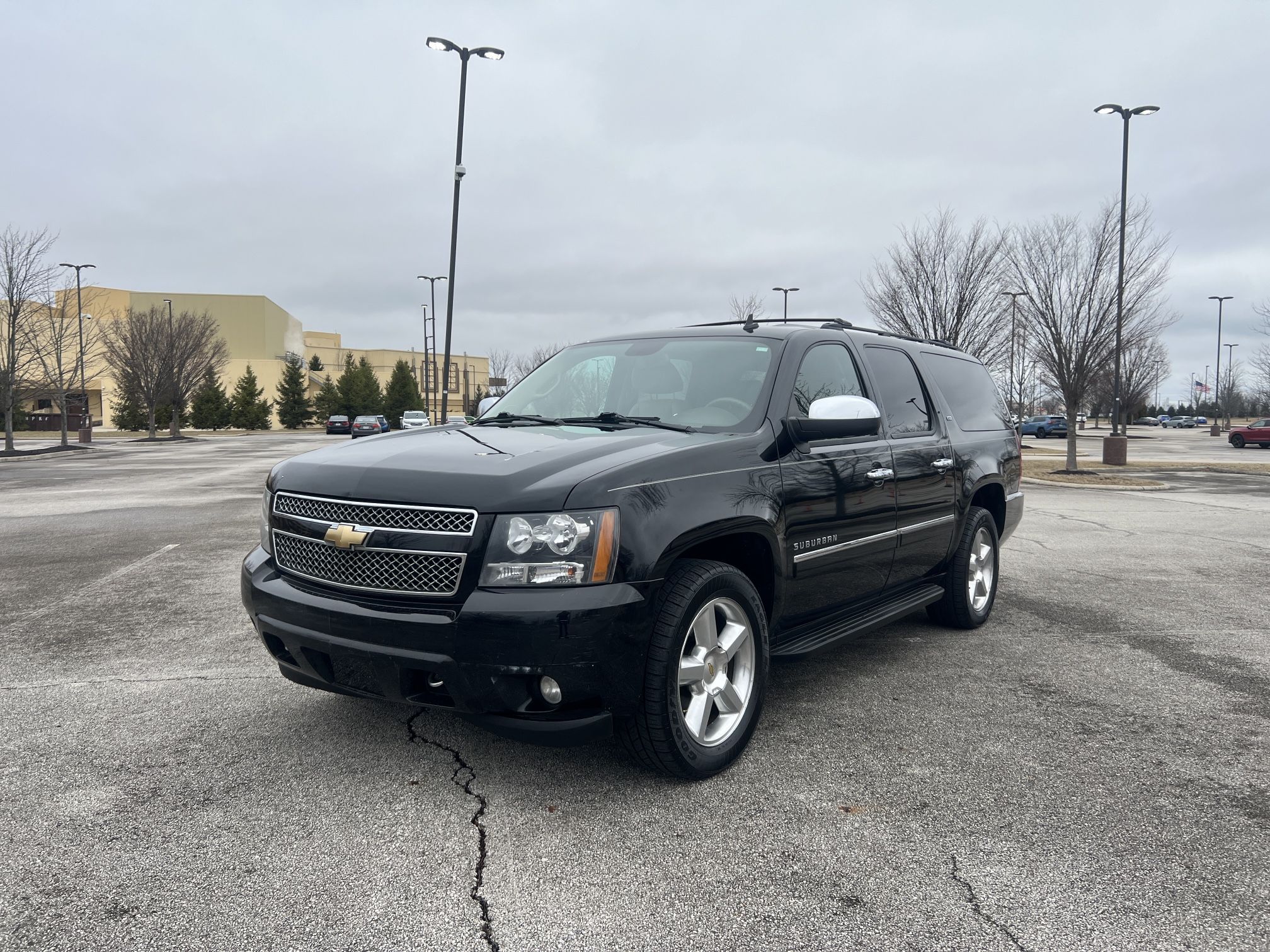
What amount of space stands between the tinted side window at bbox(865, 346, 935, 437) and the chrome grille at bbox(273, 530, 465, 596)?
2.74 metres

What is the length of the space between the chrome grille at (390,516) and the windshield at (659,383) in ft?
4.31

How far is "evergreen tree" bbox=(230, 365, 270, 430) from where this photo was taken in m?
68.8

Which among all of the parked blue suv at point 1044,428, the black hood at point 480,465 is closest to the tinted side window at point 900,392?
the black hood at point 480,465

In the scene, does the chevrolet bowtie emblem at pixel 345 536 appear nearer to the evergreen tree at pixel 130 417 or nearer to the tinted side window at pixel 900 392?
the tinted side window at pixel 900 392

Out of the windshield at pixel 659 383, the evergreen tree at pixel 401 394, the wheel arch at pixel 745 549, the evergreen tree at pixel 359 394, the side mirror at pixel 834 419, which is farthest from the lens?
the evergreen tree at pixel 401 394

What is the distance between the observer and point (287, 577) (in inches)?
143

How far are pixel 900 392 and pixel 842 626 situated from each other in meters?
1.57

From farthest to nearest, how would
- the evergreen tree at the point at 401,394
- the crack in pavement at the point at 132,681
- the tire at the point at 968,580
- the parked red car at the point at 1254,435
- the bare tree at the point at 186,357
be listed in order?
the evergreen tree at the point at 401,394, the bare tree at the point at 186,357, the parked red car at the point at 1254,435, the tire at the point at 968,580, the crack in pavement at the point at 132,681

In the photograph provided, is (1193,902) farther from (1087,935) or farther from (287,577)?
(287,577)

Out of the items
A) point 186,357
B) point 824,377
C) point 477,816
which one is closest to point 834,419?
point 824,377

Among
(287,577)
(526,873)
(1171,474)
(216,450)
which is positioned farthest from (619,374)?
(216,450)

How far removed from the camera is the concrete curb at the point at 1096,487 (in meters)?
18.2

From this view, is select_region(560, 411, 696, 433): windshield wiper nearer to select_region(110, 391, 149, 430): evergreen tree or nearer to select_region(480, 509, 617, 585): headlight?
select_region(480, 509, 617, 585): headlight

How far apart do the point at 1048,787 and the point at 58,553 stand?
30.3ft
